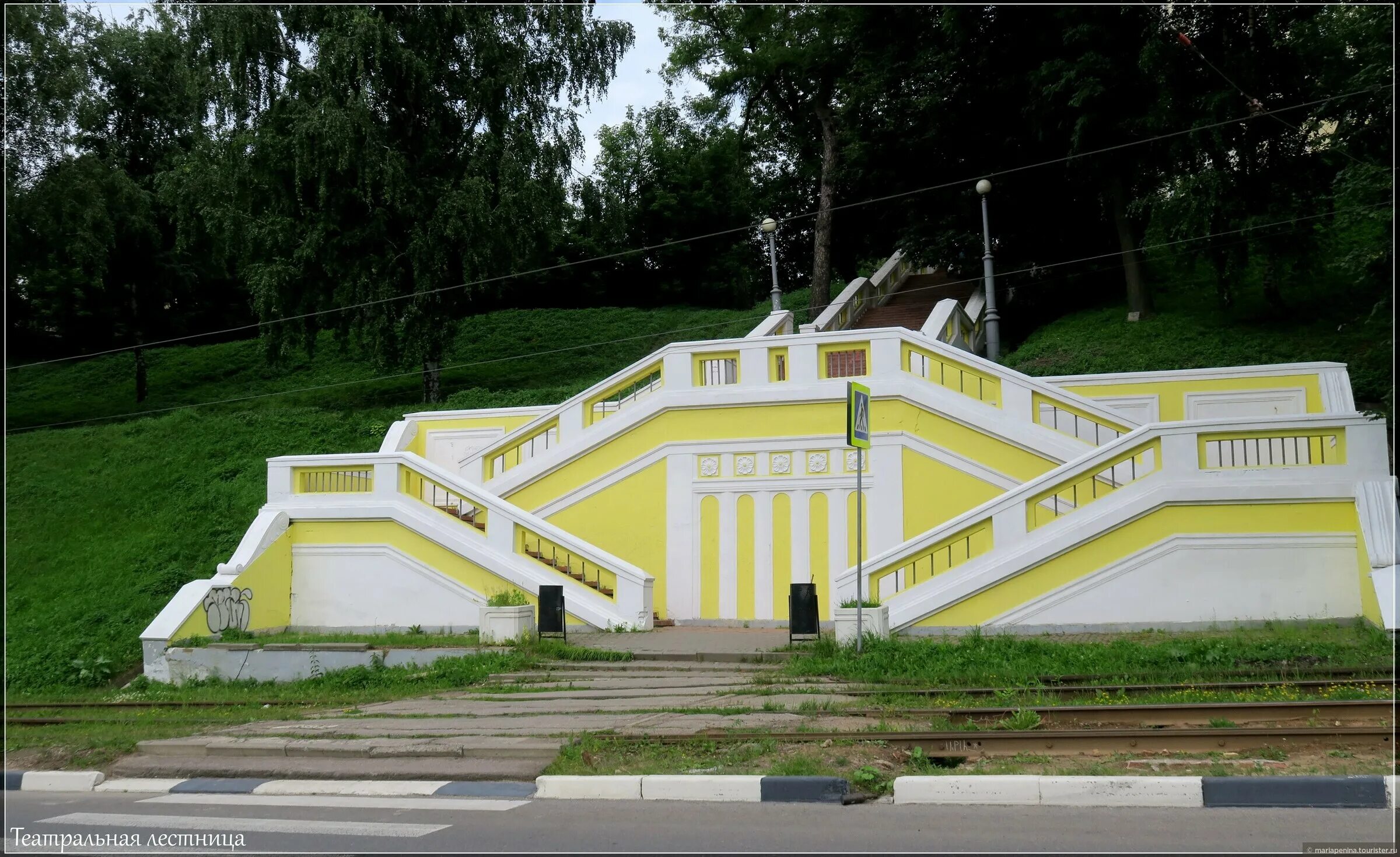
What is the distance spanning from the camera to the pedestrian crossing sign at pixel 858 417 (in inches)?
518

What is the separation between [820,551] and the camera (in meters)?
17.8

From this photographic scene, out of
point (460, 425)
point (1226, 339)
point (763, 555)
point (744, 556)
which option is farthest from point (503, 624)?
point (1226, 339)

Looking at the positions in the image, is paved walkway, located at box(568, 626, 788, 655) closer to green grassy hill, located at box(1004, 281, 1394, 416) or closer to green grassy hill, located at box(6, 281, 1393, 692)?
green grassy hill, located at box(6, 281, 1393, 692)

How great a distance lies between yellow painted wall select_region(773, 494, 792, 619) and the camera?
18.0m

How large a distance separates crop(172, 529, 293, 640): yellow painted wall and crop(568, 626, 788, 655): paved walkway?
593 cm

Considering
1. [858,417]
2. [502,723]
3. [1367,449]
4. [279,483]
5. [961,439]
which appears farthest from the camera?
[279,483]

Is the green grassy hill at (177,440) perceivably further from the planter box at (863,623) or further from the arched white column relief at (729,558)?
the planter box at (863,623)

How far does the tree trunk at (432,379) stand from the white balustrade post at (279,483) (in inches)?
401

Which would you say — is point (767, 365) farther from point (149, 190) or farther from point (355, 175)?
point (149, 190)

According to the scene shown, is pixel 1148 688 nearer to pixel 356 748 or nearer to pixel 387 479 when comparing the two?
pixel 356 748

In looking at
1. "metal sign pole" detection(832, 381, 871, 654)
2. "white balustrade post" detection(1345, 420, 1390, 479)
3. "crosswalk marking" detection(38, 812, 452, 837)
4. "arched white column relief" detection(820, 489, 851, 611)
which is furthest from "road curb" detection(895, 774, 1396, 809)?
"arched white column relief" detection(820, 489, 851, 611)

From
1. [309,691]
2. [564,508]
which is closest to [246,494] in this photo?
[564,508]

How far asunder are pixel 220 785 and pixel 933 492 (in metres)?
11.2

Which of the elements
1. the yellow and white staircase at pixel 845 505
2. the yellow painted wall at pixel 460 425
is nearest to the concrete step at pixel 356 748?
the yellow and white staircase at pixel 845 505
